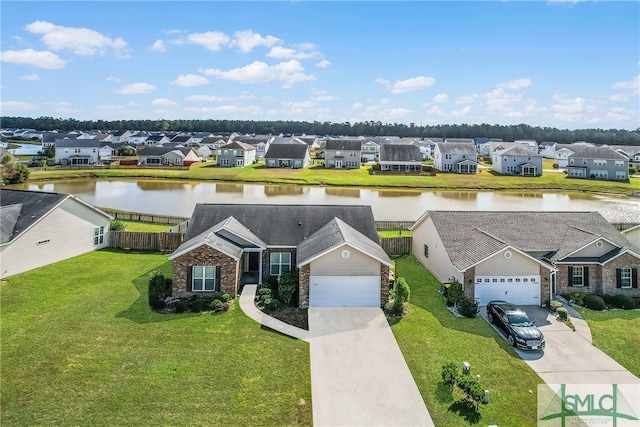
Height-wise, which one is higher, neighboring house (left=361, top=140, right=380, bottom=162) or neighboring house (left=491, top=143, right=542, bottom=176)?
neighboring house (left=361, top=140, right=380, bottom=162)

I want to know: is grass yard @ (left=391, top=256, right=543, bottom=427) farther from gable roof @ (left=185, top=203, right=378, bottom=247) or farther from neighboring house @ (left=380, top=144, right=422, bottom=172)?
neighboring house @ (left=380, top=144, right=422, bottom=172)

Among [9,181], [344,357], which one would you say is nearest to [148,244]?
[344,357]

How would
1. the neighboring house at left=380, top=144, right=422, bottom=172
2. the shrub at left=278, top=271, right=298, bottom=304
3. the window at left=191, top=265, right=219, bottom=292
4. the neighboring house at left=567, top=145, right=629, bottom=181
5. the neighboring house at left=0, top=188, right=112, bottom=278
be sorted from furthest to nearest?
the neighboring house at left=380, top=144, right=422, bottom=172 → the neighboring house at left=567, top=145, right=629, bottom=181 → the neighboring house at left=0, top=188, right=112, bottom=278 → the window at left=191, top=265, right=219, bottom=292 → the shrub at left=278, top=271, right=298, bottom=304

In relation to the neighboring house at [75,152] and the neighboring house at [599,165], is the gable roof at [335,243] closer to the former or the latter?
the neighboring house at [599,165]

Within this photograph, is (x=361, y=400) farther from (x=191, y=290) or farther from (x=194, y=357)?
(x=191, y=290)

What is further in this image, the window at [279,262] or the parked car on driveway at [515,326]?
the window at [279,262]

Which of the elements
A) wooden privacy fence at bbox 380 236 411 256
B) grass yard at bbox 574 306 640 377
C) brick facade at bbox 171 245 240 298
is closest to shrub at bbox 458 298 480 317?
grass yard at bbox 574 306 640 377

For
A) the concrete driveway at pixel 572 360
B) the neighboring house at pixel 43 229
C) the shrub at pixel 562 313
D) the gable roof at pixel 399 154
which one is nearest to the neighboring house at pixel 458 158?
the gable roof at pixel 399 154
